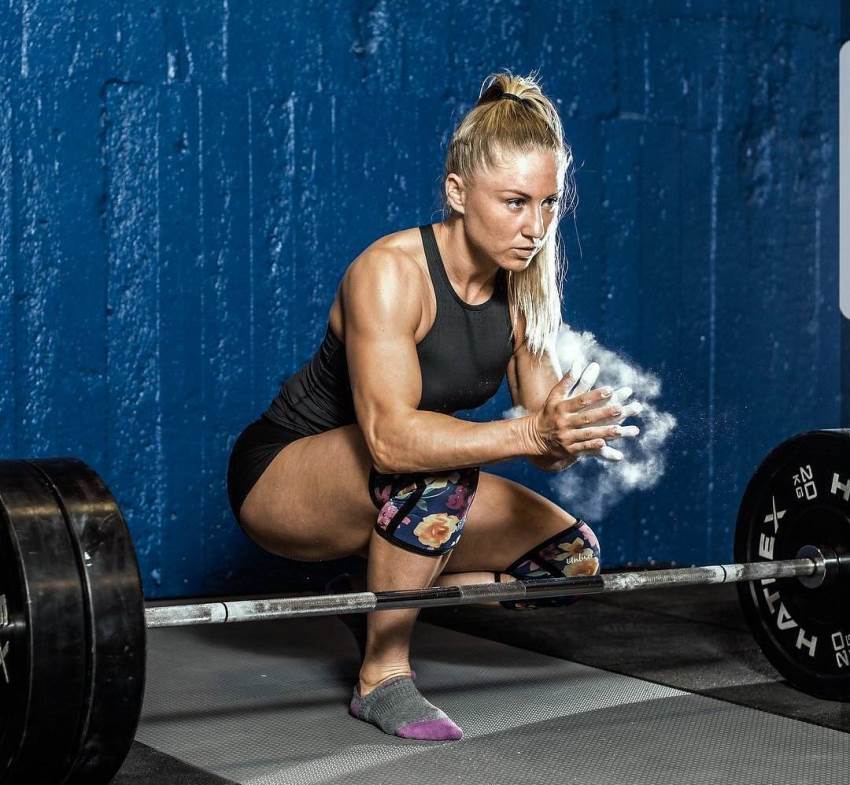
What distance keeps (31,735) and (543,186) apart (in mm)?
986

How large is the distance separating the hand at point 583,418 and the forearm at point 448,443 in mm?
40

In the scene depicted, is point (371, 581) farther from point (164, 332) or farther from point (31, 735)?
point (164, 332)

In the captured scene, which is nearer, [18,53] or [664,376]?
[18,53]

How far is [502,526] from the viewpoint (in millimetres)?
2039

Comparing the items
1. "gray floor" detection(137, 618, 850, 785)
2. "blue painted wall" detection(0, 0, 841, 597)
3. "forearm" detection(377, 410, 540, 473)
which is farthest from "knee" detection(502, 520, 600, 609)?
"blue painted wall" detection(0, 0, 841, 597)

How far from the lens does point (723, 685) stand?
2.12m

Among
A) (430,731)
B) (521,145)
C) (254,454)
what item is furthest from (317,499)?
(521,145)

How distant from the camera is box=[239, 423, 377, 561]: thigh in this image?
6.15 ft

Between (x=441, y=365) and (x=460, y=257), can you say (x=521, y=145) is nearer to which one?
(x=460, y=257)

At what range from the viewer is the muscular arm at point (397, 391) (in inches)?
65.0

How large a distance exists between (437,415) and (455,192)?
362mm

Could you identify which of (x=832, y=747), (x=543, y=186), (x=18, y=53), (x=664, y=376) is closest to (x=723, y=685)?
(x=832, y=747)

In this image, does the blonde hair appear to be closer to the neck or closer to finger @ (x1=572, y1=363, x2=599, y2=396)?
the neck

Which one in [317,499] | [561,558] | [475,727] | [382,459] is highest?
[382,459]
